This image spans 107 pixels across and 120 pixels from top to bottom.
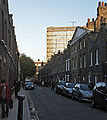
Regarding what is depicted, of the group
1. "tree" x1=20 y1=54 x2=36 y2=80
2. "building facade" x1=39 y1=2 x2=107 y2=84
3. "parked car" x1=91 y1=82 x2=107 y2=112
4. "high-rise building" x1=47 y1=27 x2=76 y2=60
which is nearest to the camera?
"parked car" x1=91 y1=82 x2=107 y2=112

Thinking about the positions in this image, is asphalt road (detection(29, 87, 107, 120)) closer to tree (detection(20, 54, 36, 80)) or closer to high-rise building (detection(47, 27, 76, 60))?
tree (detection(20, 54, 36, 80))

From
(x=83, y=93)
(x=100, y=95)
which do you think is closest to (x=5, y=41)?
(x=83, y=93)

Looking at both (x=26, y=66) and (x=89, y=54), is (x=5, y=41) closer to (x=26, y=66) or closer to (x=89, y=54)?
(x=89, y=54)

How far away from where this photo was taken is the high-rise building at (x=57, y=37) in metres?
117

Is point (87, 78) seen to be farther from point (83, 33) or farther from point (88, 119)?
point (88, 119)

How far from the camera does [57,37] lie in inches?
4636

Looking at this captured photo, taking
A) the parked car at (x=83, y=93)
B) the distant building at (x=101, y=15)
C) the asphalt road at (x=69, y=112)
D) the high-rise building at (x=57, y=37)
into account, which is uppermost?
the high-rise building at (x=57, y=37)

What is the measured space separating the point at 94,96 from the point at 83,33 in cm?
2189

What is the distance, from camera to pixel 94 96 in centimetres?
1461

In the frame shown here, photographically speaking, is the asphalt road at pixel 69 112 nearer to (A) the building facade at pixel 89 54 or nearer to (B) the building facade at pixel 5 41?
(B) the building facade at pixel 5 41

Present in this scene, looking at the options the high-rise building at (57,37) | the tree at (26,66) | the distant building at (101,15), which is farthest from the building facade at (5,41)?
the high-rise building at (57,37)

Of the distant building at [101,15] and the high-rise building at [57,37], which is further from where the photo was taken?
the high-rise building at [57,37]

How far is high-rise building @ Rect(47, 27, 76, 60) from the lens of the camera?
383 feet

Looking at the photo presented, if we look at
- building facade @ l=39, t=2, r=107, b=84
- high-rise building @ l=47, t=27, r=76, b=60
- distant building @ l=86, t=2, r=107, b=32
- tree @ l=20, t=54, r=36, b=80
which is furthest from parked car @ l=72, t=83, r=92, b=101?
high-rise building @ l=47, t=27, r=76, b=60
